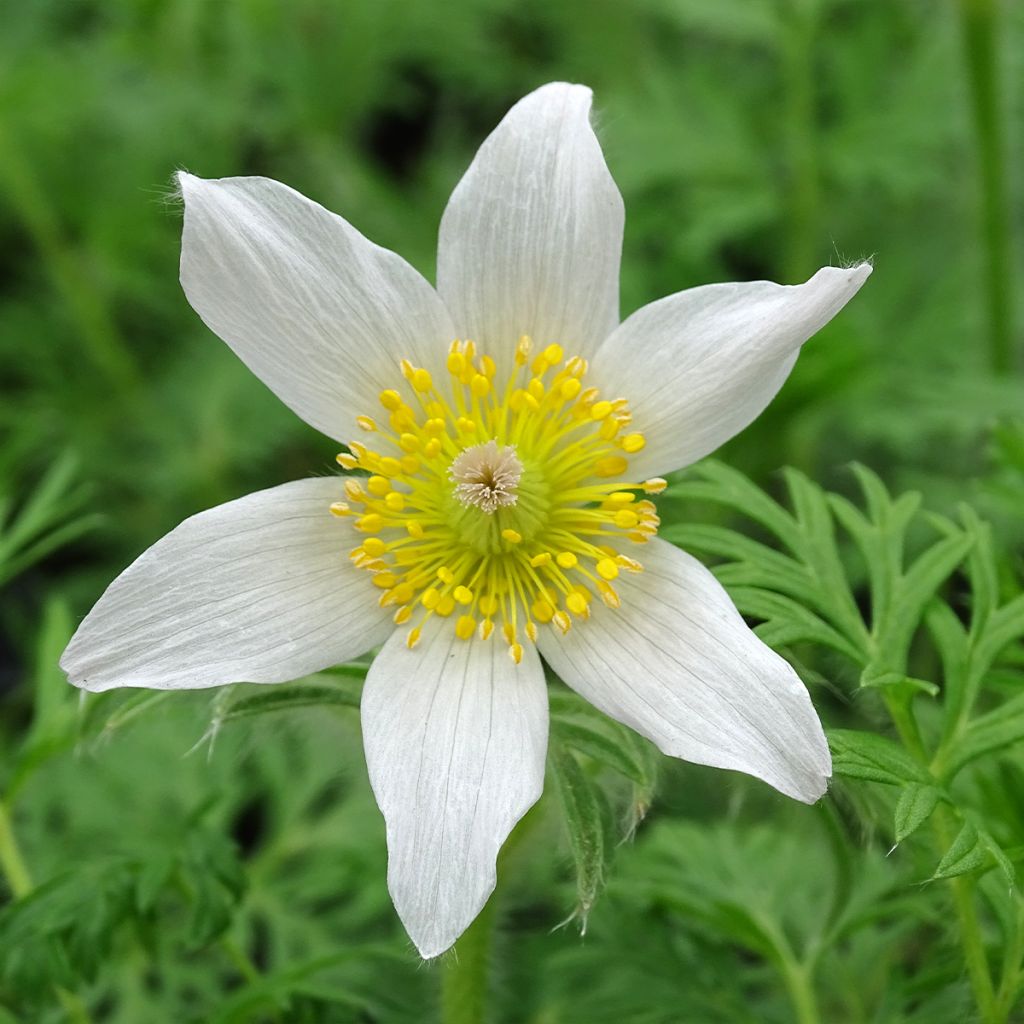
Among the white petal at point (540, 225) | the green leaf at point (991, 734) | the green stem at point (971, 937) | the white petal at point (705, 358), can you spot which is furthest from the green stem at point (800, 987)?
the white petal at point (540, 225)

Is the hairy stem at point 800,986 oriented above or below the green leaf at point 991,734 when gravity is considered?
below

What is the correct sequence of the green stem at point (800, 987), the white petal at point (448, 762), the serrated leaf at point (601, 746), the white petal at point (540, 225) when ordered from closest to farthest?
the white petal at point (448, 762), the serrated leaf at point (601, 746), the white petal at point (540, 225), the green stem at point (800, 987)

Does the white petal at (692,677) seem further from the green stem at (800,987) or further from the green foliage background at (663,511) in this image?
the green stem at (800,987)

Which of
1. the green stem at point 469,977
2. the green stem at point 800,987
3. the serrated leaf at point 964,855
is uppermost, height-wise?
the serrated leaf at point 964,855

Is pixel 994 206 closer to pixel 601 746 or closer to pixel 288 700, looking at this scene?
pixel 601 746

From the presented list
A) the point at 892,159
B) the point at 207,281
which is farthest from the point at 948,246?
the point at 207,281

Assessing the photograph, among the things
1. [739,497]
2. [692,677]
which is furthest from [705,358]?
[692,677]

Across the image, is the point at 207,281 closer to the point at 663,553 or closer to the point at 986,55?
the point at 663,553
